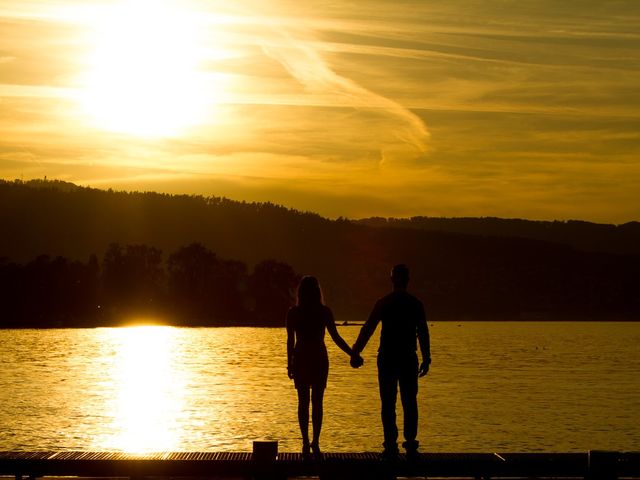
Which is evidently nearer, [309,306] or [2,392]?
[309,306]

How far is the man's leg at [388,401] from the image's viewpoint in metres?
19.2

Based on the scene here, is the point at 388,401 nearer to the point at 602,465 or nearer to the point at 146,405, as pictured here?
the point at 602,465

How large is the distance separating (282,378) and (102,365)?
3943 centimetres

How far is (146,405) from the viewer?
75.0 m

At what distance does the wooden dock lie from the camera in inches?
738

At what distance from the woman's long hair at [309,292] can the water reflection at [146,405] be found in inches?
1066

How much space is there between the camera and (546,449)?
5084cm

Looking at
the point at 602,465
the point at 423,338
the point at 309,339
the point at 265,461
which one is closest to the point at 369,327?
the point at 423,338

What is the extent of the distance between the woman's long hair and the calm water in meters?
29.8

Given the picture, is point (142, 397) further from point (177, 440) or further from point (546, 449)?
point (546, 449)

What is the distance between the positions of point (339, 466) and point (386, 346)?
224 cm

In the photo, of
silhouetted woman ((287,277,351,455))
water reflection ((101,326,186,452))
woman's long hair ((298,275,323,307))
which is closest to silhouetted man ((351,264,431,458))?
silhouetted woman ((287,277,351,455))

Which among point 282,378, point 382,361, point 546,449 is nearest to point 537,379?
point 282,378

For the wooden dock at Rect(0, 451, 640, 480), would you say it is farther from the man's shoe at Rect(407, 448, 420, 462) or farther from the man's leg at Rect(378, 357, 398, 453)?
the man's leg at Rect(378, 357, 398, 453)
